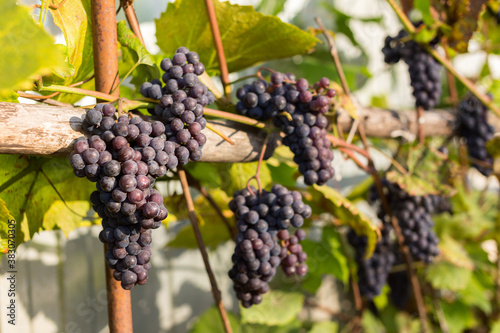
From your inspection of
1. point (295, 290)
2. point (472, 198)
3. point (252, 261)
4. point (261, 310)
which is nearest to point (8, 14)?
point (252, 261)

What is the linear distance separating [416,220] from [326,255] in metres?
0.30

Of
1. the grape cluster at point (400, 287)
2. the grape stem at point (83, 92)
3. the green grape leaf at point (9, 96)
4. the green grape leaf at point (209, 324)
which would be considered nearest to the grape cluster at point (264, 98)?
the grape stem at point (83, 92)

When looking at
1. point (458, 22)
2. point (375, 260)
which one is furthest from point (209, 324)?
point (458, 22)

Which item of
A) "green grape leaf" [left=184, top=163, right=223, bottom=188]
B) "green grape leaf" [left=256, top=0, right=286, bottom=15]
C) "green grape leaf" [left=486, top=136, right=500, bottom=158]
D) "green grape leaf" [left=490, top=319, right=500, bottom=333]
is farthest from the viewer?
"green grape leaf" [left=490, top=319, right=500, bottom=333]

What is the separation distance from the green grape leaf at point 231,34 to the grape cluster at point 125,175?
0.32 m

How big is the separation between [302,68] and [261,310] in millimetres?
849

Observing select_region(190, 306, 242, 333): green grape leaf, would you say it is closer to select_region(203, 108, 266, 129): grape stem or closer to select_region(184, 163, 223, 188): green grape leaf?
select_region(184, 163, 223, 188): green grape leaf

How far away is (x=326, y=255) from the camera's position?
120cm

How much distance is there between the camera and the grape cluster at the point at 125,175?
46 cm

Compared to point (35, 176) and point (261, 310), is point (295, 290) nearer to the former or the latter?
point (261, 310)

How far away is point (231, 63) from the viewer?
2.67 feet

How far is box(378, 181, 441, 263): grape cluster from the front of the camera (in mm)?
1031

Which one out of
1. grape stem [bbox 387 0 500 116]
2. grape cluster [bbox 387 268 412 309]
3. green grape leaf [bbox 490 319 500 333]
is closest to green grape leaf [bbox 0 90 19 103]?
grape stem [bbox 387 0 500 116]

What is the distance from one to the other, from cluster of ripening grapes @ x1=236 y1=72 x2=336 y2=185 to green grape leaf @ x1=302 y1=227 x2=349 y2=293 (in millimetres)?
553
